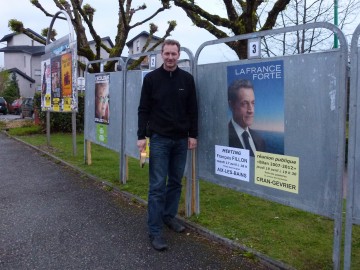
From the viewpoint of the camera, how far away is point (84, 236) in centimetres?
471

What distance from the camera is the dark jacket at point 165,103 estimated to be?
14.4 feet

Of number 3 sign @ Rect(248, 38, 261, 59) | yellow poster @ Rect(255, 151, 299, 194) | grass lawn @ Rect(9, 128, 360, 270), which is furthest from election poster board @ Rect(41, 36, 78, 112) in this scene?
yellow poster @ Rect(255, 151, 299, 194)

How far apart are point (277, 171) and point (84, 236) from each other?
87.4 inches

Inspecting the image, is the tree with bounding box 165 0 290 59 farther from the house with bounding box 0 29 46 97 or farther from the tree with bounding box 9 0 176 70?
the house with bounding box 0 29 46 97

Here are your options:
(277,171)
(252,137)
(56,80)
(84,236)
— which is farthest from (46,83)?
(277,171)

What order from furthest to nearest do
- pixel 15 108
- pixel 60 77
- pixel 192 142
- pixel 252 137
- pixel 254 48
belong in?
pixel 15 108
pixel 60 77
pixel 192 142
pixel 252 137
pixel 254 48

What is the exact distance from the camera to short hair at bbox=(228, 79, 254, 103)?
4.16m

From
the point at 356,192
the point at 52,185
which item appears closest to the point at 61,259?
the point at 356,192

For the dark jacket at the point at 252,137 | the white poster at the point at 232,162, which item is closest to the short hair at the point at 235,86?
the dark jacket at the point at 252,137

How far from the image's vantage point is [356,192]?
10.7 feet

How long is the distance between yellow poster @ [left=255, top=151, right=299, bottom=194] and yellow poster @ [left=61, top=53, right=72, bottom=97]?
6.63 metres

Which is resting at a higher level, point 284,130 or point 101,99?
point 101,99

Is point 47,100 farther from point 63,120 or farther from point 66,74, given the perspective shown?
point 63,120

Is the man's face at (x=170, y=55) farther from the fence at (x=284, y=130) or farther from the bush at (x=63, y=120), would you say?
the bush at (x=63, y=120)
